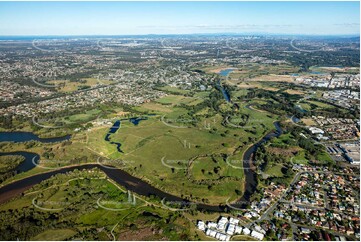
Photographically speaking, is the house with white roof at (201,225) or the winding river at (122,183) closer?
the house with white roof at (201,225)

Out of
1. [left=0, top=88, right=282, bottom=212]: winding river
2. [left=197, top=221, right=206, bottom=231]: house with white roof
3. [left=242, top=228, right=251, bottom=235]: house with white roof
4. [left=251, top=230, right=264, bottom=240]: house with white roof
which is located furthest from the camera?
[left=0, top=88, right=282, bottom=212]: winding river

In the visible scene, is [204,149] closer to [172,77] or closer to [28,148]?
[28,148]

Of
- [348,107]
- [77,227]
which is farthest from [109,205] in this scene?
[348,107]

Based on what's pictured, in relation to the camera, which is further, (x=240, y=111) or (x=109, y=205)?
(x=240, y=111)

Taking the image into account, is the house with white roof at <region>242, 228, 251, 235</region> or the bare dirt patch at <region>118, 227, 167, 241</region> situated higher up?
the house with white roof at <region>242, 228, 251, 235</region>

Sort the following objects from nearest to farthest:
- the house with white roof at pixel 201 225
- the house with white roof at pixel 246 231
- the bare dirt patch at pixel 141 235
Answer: the bare dirt patch at pixel 141 235, the house with white roof at pixel 246 231, the house with white roof at pixel 201 225

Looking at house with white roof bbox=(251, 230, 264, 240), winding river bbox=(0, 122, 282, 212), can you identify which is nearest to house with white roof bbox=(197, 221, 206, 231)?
winding river bbox=(0, 122, 282, 212)

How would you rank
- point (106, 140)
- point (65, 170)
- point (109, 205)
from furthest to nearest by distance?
point (106, 140)
point (65, 170)
point (109, 205)

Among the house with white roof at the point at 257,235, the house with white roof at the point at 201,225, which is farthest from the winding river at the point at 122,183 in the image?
the house with white roof at the point at 257,235

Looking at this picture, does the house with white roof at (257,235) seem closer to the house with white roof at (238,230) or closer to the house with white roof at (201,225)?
the house with white roof at (238,230)

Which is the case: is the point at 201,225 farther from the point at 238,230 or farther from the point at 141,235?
the point at 141,235

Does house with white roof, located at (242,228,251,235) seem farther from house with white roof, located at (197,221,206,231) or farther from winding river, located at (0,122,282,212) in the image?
winding river, located at (0,122,282,212)
